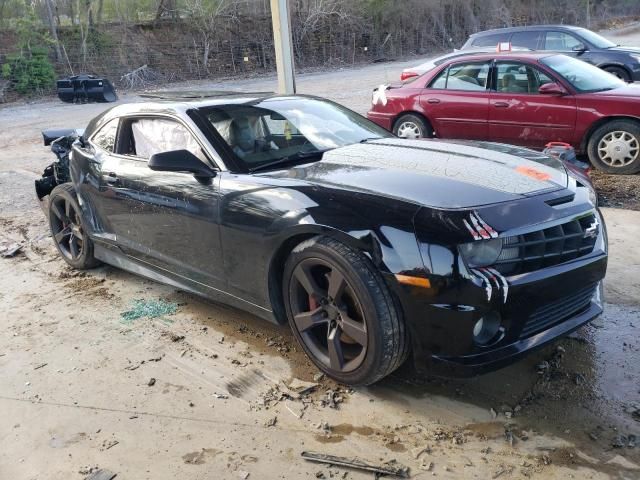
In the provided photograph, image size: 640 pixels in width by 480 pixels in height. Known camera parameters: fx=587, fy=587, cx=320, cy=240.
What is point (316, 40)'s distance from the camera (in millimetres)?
32125

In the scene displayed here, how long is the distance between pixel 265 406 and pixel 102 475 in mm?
839

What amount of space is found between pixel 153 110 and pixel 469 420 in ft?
9.75

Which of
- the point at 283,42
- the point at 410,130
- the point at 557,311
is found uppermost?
the point at 283,42

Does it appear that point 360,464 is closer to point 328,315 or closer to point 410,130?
point 328,315

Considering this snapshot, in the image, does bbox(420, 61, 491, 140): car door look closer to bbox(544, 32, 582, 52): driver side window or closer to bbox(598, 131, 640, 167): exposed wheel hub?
bbox(598, 131, 640, 167): exposed wheel hub

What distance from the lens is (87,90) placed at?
1897 cm

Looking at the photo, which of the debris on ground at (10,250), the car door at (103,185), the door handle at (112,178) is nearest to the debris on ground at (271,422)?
the car door at (103,185)

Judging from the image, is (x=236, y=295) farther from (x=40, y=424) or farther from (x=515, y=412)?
(x=515, y=412)

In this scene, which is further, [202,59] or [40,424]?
[202,59]

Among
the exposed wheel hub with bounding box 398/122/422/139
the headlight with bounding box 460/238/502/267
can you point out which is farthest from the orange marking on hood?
the exposed wheel hub with bounding box 398/122/422/139

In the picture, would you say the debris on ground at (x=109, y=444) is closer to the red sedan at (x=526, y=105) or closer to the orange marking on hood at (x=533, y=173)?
the orange marking on hood at (x=533, y=173)

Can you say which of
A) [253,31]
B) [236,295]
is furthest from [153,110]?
[253,31]

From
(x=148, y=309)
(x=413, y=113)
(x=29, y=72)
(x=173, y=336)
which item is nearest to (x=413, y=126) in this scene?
(x=413, y=113)

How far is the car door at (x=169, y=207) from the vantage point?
3.65 metres
